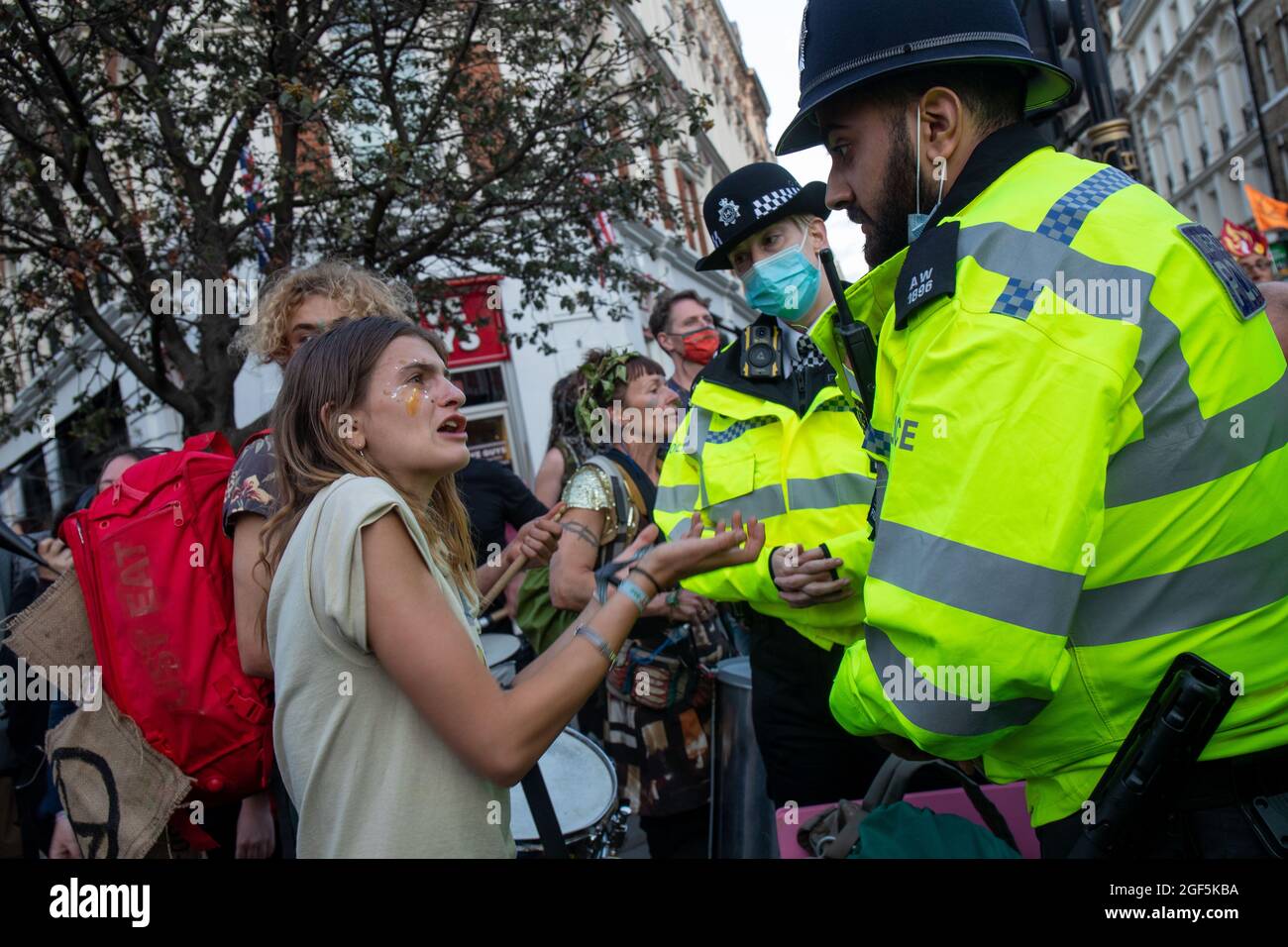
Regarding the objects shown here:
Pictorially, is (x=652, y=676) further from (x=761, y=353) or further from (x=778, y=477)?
(x=761, y=353)

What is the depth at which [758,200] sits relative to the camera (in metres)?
3.45

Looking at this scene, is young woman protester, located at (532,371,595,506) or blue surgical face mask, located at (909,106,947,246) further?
young woman protester, located at (532,371,595,506)

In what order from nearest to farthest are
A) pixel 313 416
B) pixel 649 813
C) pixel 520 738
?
pixel 520 738 → pixel 313 416 → pixel 649 813

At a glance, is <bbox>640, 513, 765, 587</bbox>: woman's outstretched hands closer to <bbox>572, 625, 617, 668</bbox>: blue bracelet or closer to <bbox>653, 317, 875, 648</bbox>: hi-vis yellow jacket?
<bbox>572, 625, 617, 668</bbox>: blue bracelet

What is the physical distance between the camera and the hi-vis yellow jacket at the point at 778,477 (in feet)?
9.09

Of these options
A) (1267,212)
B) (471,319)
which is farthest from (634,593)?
(1267,212)

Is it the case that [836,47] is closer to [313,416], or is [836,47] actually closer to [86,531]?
[313,416]

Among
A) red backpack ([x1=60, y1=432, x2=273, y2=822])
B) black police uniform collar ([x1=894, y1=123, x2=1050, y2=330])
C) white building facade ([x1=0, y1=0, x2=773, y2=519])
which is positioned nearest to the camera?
black police uniform collar ([x1=894, y1=123, x2=1050, y2=330])

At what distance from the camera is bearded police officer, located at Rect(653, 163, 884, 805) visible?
2.74 metres

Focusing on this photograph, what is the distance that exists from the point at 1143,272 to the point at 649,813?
2772mm

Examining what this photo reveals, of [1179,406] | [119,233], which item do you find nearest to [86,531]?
[1179,406]

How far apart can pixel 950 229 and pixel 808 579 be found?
1.23 meters

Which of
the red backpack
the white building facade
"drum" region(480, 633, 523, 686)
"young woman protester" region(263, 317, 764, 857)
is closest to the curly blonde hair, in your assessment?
the red backpack
